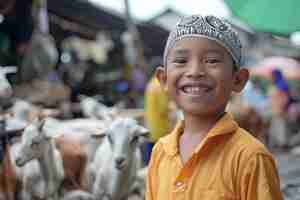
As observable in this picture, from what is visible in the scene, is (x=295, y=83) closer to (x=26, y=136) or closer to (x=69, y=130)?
(x=69, y=130)

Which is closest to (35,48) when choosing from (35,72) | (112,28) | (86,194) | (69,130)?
(35,72)

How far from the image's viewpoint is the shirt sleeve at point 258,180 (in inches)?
70.8

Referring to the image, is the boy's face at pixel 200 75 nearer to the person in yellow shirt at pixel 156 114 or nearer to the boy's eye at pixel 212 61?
the boy's eye at pixel 212 61

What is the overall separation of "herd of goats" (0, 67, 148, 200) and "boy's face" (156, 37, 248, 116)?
2.18 m

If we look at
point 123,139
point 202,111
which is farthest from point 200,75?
point 123,139

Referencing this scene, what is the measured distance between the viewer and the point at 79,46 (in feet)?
35.2

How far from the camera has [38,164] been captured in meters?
4.14

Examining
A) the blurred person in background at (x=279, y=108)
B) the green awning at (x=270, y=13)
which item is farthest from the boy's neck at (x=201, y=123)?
the blurred person in background at (x=279, y=108)

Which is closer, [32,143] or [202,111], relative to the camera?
[202,111]

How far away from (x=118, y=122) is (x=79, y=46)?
6757mm

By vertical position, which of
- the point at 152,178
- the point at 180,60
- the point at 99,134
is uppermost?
the point at 180,60

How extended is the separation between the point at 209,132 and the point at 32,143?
7.40 feet

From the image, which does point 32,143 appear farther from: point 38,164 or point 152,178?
point 152,178

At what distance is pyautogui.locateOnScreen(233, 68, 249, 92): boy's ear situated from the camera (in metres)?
2.01
